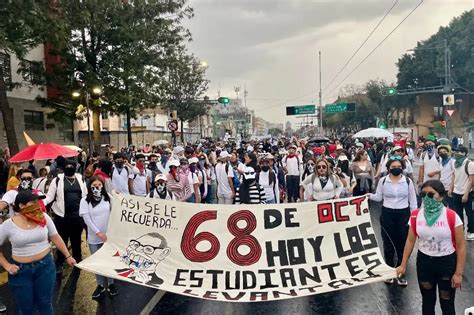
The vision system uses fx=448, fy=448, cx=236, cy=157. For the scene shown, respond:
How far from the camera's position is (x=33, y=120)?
25312mm

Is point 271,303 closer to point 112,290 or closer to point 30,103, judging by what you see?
point 112,290

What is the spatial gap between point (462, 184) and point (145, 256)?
617 centimetres

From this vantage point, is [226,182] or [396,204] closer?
[396,204]

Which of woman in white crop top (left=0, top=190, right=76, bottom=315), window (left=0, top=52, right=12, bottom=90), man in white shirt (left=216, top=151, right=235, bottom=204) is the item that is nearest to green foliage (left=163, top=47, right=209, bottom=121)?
window (left=0, top=52, right=12, bottom=90)

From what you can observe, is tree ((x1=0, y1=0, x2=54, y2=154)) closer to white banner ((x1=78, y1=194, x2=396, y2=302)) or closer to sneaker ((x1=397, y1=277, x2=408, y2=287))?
white banner ((x1=78, y1=194, x2=396, y2=302))

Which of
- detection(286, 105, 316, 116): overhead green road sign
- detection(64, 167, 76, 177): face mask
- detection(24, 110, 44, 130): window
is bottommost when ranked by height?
detection(64, 167, 76, 177): face mask

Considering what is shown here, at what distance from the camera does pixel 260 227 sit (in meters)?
6.20

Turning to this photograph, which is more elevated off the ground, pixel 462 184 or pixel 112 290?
pixel 462 184

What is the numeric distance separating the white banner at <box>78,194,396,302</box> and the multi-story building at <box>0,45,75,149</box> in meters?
16.7

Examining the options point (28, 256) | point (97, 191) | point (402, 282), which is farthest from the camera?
point (402, 282)

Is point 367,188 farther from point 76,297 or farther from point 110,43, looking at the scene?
point 110,43

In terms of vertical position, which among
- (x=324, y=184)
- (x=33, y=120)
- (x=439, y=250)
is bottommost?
(x=439, y=250)

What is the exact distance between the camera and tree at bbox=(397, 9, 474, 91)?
5100 cm

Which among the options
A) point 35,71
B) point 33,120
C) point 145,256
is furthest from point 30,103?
point 145,256
